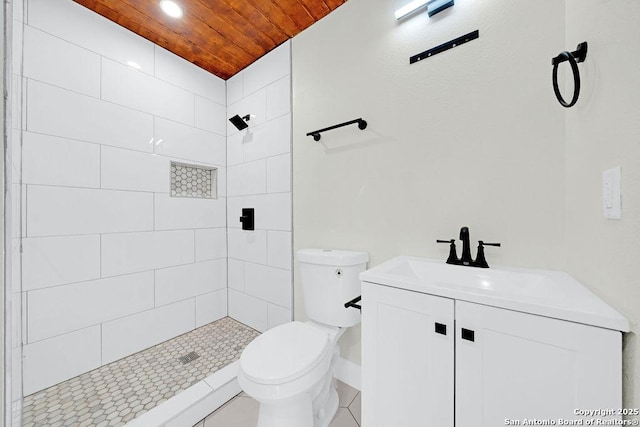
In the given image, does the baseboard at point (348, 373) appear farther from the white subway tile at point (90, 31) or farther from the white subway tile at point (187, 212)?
the white subway tile at point (90, 31)

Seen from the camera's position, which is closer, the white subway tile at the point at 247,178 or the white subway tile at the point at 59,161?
the white subway tile at the point at 59,161

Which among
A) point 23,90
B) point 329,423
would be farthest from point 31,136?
point 329,423

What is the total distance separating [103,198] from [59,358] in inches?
36.9

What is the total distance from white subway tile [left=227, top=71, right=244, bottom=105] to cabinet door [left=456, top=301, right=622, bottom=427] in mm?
2237

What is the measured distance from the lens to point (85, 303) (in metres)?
1.46

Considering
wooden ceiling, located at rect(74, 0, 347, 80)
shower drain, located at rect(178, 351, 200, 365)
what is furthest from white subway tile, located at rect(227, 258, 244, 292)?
wooden ceiling, located at rect(74, 0, 347, 80)

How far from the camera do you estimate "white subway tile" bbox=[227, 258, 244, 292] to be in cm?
208

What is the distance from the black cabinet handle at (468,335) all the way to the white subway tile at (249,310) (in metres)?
1.51

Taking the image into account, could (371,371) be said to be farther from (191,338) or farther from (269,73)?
(269,73)

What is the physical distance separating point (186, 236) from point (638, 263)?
226 cm

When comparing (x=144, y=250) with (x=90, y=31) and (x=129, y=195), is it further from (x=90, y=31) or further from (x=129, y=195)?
(x=90, y=31)

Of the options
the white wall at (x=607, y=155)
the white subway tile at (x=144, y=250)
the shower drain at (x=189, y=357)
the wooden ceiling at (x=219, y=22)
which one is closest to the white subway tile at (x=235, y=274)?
the white subway tile at (x=144, y=250)

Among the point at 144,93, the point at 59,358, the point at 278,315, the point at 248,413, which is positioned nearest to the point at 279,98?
the point at 144,93

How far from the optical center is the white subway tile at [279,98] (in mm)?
1764
